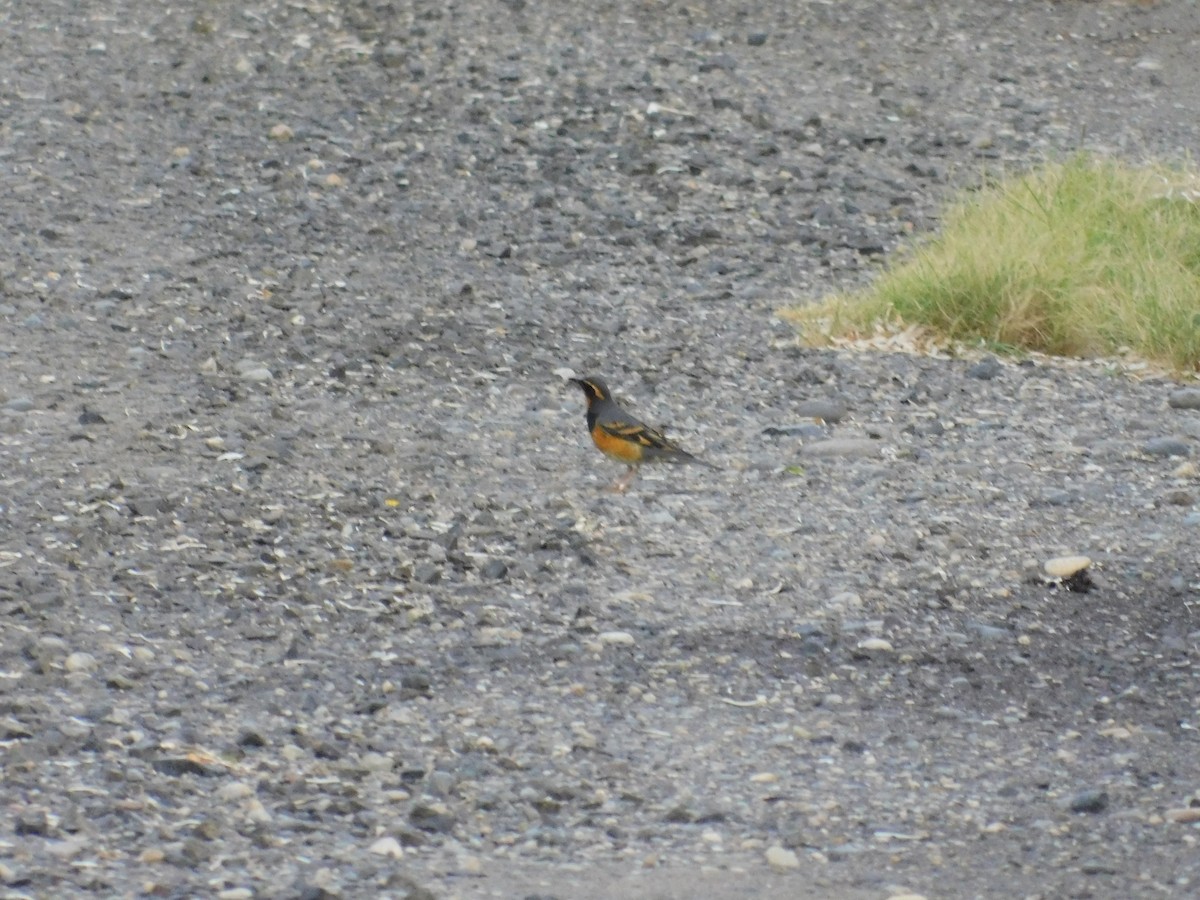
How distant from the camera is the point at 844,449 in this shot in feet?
22.6

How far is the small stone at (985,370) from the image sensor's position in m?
7.79

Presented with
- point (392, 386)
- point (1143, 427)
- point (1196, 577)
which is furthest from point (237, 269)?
point (1196, 577)

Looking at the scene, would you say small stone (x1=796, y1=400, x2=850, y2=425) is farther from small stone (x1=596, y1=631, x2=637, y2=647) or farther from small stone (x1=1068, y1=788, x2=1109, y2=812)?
small stone (x1=1068, y1=788, x2=1109, y2=812)

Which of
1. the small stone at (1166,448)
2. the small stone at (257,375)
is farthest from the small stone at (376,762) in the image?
the small stone at (1166,448)

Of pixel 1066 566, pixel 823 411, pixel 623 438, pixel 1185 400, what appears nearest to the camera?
pixel 1066 566

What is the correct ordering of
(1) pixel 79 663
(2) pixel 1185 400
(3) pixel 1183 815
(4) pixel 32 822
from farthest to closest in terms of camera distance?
1. (2) pixel 1185 400
2. (1) pixel 79 663
3. (3) pixel 1183 815
4. (4) pixel 32 822

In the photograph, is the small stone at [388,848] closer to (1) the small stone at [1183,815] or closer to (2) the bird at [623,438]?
(1) the small stone at [1183,815]

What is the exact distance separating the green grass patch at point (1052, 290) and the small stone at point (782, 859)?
4481mm

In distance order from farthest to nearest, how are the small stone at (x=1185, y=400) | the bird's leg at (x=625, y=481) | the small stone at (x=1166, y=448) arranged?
the small stone at (x=1185, y=400) < the small stone at (x=1166, y=448) < the bird's leg at (x=625, y=481)

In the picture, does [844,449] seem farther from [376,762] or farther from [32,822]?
[32,822]

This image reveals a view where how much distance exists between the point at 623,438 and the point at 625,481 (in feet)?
0.65

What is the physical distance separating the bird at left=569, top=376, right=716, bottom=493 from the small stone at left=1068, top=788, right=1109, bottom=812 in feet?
7.90

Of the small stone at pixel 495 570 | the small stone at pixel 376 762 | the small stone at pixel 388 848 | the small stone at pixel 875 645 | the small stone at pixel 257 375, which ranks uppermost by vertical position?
the small stone at pixel 257 375

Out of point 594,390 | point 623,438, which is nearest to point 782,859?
point 623,438
